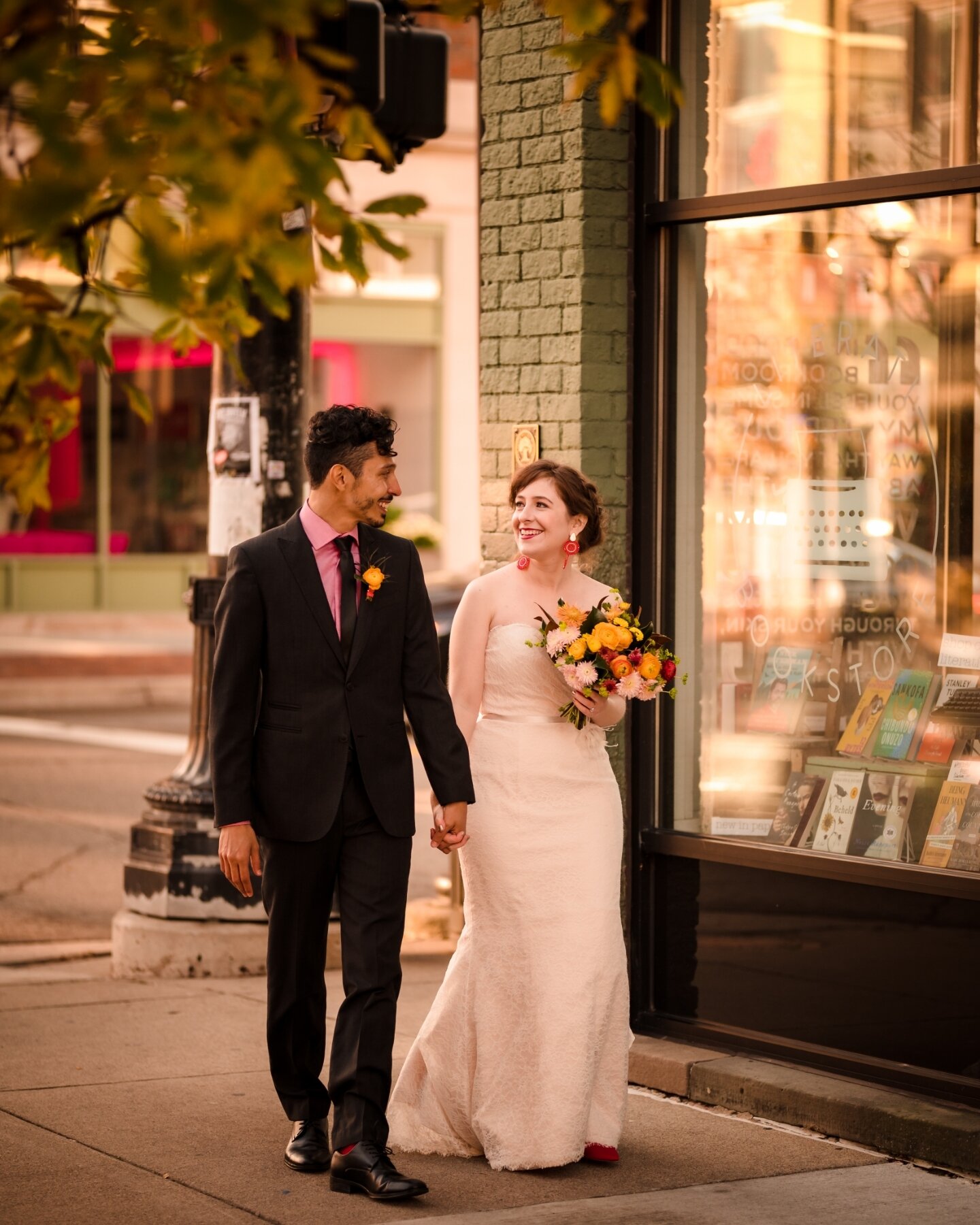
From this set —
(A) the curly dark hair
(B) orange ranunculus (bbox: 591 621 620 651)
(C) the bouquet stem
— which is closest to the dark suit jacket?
(A) the curly dark hair

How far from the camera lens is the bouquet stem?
5.55 m

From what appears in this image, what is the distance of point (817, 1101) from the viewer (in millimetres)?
5805

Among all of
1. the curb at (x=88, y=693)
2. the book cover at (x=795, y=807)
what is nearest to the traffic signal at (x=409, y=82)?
the book cover at (x=795, y=807)

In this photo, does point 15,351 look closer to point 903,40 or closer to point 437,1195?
A: point 437,1195

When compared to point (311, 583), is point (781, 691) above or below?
below

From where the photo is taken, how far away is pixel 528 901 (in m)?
5.50

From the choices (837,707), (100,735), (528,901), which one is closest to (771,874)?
(837,707)

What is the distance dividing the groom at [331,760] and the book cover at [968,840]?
5.41 feet

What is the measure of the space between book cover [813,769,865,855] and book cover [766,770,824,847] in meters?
0.06

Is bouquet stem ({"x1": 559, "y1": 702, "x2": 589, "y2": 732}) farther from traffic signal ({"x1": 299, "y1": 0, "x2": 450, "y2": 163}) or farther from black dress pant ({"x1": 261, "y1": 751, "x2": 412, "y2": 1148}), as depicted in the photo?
traffic signal ({"x1": 299, "y1": 0, "x2": 450, "y2": 163})

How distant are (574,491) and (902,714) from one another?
4.78ft

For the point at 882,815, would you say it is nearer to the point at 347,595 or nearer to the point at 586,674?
the point at 586,674

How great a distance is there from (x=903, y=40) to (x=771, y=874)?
2801 millimetres

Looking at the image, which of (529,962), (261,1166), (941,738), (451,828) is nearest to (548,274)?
(941,738)
